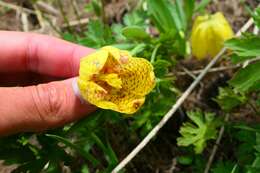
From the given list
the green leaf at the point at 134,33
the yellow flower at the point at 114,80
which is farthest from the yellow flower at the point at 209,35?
the yellow flower at the point at 114,80

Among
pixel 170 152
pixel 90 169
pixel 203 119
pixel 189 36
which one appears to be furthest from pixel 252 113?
pixel 90 169

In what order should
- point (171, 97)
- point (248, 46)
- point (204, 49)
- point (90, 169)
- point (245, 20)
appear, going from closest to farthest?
point (248, 46) < point (171, 97) < point (90, 169) < point (204, 49) < point (245, 20)

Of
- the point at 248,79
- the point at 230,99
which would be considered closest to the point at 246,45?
the point at 248,79

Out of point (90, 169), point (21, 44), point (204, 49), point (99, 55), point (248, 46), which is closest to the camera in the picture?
point (99, 55)

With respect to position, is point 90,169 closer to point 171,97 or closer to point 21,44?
point 171,97

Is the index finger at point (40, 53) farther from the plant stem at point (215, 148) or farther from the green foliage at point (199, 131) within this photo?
the plant stem at point (215, 148)

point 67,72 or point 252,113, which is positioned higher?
point 67,72
